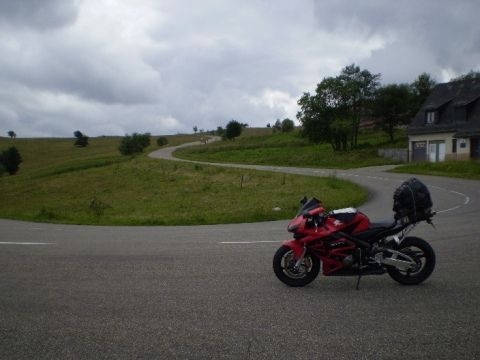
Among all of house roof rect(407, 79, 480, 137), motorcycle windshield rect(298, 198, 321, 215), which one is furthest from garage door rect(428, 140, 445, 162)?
motorcycle windshield rect(298, 198, 321, 215)

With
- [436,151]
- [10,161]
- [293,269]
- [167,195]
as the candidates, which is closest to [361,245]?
[293,269]

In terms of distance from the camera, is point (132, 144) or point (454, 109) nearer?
point (454, 109)

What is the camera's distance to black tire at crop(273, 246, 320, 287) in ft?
21.2

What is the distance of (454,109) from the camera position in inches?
1831

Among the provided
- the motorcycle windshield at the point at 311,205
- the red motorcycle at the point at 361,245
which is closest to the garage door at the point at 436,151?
the red motorcycle at the point at 361,245

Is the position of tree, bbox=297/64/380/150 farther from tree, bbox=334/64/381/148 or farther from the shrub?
the shrub

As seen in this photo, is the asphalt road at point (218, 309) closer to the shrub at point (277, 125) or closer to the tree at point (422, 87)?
the tree at point (422, 87)

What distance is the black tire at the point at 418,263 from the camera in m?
6.36

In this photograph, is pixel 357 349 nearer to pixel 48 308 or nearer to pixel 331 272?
pixel 331 272

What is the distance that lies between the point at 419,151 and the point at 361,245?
46.7m

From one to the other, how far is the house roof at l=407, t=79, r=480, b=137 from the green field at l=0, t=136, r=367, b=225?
2124 centimetres

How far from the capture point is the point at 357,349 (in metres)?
4.30

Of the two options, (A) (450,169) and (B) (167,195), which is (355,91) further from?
(B) (167,195)

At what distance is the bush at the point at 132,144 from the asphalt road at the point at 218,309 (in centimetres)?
8536
